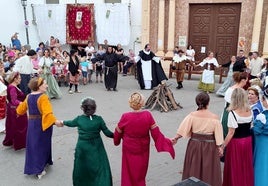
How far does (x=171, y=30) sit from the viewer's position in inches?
543

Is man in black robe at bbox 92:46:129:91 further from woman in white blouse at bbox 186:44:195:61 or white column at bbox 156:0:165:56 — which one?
white column at bbox 156:0:165:56

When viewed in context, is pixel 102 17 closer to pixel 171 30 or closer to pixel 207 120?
pixel 171 30

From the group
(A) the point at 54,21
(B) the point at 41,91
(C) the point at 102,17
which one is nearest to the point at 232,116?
(B) the point at 41,91

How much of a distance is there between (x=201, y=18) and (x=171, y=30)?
140cm

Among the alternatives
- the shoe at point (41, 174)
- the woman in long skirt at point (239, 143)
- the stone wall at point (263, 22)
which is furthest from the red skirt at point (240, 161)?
the stone wall at point (263, 22)

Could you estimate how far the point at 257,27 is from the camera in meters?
12.2

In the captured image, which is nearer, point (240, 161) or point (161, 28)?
point (240, 161)

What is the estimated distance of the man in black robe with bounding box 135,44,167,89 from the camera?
10781mm

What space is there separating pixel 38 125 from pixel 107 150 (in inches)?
61.9

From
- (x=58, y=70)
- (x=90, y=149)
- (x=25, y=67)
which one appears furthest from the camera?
(x=58, y=70)

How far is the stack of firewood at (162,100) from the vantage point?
8130 millimetres

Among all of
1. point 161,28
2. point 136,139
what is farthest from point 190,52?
point 136,139

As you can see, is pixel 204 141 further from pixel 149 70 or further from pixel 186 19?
pixel 186 19

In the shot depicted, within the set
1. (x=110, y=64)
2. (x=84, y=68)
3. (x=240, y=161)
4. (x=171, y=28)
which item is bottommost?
(x=240, y=161)
